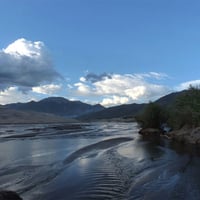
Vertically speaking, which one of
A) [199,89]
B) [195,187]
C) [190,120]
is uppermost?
[199,89]

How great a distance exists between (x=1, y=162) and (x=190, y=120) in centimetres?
4370

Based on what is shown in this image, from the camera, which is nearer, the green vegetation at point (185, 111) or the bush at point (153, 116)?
the green vegetation at point (185, 111)

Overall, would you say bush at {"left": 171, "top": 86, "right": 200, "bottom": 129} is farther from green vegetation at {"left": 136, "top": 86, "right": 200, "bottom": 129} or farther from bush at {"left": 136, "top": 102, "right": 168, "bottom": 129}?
bush at {"left": 136, "top": 102, "right": 168, "bottom": 129}

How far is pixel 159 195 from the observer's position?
64.9 ft

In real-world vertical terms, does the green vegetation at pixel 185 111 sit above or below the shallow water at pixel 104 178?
above

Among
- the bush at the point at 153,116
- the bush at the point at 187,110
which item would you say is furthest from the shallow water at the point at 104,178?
the bush at the point at 153,116

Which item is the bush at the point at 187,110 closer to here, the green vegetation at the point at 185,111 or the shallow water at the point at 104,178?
the green vegetation at the point at 185,111

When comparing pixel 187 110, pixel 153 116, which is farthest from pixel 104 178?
pixel 153 116

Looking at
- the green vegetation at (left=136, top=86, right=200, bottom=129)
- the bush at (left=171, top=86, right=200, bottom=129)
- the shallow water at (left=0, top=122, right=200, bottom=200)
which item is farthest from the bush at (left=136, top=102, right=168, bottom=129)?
the shallow water at (left=0, top=122, right=200, bottom=200)

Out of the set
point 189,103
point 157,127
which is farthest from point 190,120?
point 157,127

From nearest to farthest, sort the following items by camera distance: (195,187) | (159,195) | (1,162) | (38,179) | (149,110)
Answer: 1. (159,195)
2. (195,187)
3. (38,179)
4. (1,162)
5. (149,110)

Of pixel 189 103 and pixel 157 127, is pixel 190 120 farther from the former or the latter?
pixel 157 127

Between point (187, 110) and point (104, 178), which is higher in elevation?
point (187, 110)

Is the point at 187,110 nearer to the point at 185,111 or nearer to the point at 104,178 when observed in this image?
the point at 185,111
